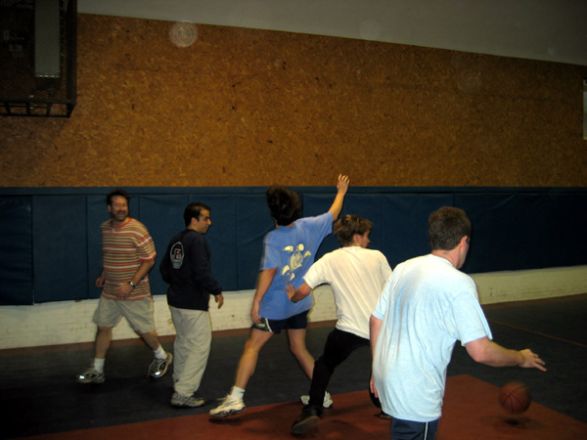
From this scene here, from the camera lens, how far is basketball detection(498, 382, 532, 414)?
4711 millimetres

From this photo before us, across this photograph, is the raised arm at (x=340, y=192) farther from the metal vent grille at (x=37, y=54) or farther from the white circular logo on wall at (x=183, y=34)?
the white circular logo on wall at (x=183, y=34)

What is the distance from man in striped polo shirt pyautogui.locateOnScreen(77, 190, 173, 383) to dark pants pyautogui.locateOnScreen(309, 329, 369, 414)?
2217mm

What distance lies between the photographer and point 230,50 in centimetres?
863

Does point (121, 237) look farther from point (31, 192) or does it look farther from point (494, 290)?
point (494, 290)

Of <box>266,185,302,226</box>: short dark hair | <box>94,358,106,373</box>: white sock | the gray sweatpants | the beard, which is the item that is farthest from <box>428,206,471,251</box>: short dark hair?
<box>94,358,106,373</box>: white sock

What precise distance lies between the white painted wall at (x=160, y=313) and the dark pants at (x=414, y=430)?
19.0ft

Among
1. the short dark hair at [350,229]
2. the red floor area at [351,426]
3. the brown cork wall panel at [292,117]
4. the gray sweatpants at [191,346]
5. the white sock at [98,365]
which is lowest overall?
the red floor area at [351,426]

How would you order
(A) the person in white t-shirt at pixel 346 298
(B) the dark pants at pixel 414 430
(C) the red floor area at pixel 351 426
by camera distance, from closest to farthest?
(B) the dark pants at pixel 414 430, (A) the person in white t-shirt at pixel 346 298, (C) the red floor area at pixel 351 426

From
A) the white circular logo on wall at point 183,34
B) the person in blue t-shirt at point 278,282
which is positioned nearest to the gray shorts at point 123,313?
the person in blue t-shirt at point 278,282

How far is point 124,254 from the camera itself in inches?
236

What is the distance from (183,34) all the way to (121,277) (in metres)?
4.12

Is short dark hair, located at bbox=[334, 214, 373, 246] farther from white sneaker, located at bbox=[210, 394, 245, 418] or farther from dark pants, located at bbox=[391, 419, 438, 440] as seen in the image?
dark pants, located at bbox=[391, 419, 438, 440]

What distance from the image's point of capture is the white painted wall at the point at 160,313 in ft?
24.6

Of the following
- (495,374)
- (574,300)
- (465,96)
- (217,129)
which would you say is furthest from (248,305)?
(574,300)
